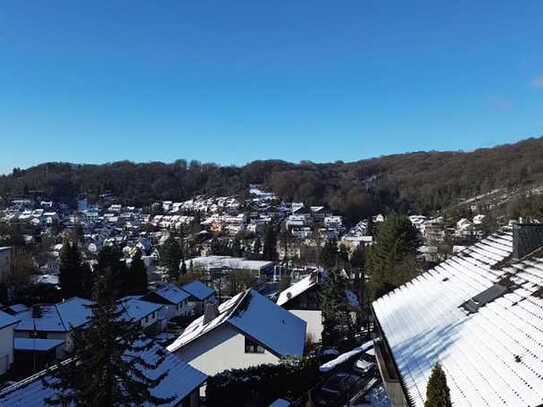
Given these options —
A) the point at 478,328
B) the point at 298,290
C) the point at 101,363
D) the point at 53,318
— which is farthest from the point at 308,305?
the point at 101,363

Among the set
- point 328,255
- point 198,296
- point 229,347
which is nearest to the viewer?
point 229,347

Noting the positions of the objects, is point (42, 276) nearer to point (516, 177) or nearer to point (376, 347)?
point (376, 347)

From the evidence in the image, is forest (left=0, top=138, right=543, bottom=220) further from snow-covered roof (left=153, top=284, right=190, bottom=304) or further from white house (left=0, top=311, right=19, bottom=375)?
white house (left=0, top=311, right=19, bottom=375)

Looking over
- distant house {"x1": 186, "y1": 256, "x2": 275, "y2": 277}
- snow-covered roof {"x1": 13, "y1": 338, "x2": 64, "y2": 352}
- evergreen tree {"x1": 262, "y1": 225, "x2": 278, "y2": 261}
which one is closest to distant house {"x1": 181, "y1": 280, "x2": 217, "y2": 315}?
distant house {"x1": 186, "y1": 256, "x2": 275, "y2": 277}

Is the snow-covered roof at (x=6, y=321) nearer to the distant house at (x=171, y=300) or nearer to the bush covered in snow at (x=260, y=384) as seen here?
the bush covered in snow at (x=260, y=384)

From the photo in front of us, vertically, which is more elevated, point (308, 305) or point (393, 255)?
point (393, 255)

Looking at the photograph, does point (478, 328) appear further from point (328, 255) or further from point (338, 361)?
point (328, 255)

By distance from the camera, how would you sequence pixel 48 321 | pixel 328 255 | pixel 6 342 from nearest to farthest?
1. pixel 6 342
2. pixel 48 321
3. pixel 328 255

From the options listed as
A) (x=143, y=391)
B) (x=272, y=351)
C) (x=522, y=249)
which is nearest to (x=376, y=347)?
(x=272, y=351)
